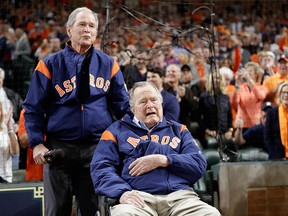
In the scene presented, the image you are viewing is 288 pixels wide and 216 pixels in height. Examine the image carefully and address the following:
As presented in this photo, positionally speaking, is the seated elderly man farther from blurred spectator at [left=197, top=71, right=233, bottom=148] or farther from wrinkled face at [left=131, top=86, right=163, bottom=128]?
blurred spectator at [left=197, top=71, right=233, bottom=148]

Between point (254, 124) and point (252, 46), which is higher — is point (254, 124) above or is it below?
below

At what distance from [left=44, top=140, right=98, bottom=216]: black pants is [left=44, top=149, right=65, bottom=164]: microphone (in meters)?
0.06

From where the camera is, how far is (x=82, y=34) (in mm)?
3791

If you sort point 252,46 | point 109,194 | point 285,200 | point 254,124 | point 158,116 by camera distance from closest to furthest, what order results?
point 109,194
point 158,116
point 285,200
point 254,124
point 252,46

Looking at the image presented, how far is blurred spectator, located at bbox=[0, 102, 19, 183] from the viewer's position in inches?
209

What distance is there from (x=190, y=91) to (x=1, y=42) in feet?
12.2

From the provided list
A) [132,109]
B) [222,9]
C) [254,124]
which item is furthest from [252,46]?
[132,109]

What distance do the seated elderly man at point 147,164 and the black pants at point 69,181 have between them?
13 centimetres

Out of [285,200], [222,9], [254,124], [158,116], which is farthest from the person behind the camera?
[222,9]

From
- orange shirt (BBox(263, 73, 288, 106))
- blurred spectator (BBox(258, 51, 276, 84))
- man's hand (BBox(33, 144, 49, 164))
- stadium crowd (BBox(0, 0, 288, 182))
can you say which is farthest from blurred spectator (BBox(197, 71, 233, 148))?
man's hand (BBox(33, 144, 49, 164))

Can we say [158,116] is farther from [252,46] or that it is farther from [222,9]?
[222,9]

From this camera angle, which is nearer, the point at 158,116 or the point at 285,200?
the point at 158,116

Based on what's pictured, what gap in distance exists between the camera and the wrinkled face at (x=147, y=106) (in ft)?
13.0

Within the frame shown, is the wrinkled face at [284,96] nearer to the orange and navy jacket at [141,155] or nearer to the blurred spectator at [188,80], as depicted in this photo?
the blurred spectator at [188,80]
